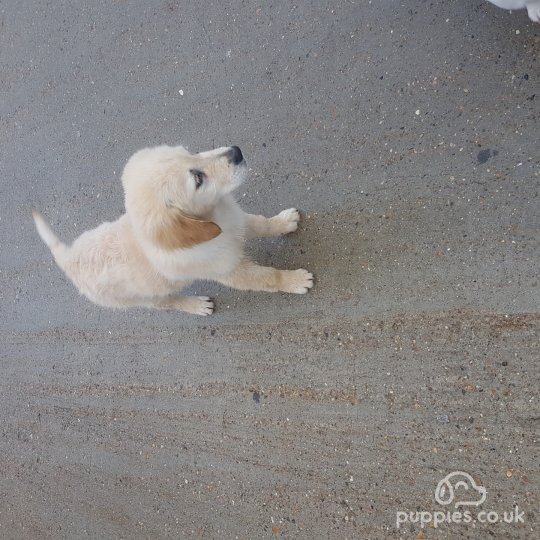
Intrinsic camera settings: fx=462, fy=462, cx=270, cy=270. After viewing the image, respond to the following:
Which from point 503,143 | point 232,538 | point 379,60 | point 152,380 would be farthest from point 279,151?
point 232,538

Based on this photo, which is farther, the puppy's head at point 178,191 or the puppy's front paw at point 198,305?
the puppy's front paw at point 198,305

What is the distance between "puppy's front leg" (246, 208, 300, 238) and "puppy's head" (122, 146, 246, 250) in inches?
16.3

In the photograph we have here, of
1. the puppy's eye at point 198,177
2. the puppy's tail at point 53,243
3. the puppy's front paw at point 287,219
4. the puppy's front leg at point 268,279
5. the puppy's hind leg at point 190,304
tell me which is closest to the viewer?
the puppy's eye at point 198,177

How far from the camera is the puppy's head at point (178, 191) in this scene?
2133 millimetres

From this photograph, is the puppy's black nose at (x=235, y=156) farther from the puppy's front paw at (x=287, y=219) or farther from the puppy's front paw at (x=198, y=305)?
the puppy's front paw at (x=198, y=305)

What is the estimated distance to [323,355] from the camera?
2707 mm

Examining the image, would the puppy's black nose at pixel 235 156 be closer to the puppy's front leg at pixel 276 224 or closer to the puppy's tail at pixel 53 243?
the puppy's front leg at pixel 276 224

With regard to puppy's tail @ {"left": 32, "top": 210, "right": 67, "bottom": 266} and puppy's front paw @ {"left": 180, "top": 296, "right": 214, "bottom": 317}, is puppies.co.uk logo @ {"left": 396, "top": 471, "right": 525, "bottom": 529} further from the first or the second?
puppy's tail @ {"left": 32, "top": 210, "right": 67, "bottom": 266}

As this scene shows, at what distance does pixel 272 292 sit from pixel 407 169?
1.07 meters

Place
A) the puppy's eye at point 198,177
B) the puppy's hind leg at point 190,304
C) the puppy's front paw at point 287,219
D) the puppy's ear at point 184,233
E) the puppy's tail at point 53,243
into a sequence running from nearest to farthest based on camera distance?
the puppy's ear at point 184,233 < the puppy's eye at point 198,177 < the puppy's front paw at point 287,219 < the puppy's tail at point 53,243 < the puppy's hind leg at point 190,304

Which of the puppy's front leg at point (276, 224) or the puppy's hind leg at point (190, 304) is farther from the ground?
the puppy's front leg at point (276, 224)

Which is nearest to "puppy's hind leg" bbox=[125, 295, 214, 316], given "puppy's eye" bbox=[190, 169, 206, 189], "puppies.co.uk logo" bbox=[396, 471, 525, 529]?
"puppy's eye" bbox=[190, 169, 206, 189]

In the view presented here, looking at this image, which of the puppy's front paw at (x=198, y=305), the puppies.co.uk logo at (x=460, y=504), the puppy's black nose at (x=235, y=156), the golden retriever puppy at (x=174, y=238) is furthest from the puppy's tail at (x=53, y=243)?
the puppies.co.uk logo at (x=460, y=504)

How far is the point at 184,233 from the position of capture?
2.13m
